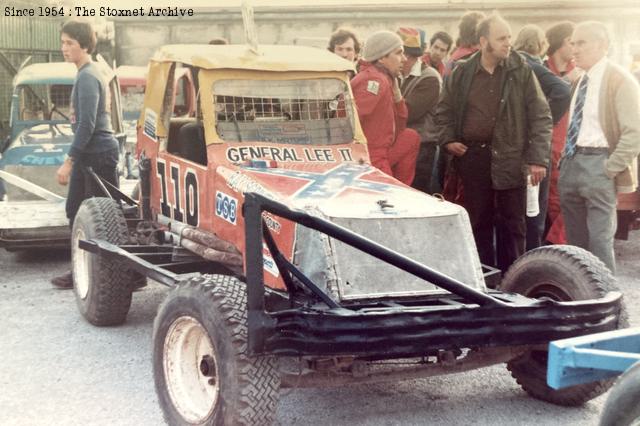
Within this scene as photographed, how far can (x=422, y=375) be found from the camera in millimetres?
4230

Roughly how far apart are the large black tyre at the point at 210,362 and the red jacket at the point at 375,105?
2655 millimetres

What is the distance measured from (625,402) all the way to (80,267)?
15.0 feet

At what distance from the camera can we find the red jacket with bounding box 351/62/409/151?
6.52m

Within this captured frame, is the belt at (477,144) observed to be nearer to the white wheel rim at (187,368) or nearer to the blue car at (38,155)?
the white wheel rim at (187,368)

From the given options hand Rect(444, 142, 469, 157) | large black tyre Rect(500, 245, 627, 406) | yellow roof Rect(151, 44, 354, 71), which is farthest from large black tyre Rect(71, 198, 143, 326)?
large black tyre Rect(500, 245, 627, 406)

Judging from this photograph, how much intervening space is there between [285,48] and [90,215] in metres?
1.74

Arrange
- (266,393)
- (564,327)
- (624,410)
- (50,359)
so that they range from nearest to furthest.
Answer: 1. (624,410)
2. (266,393)
3. (564,327)
4. (50,359)

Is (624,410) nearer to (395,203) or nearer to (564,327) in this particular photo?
(564,327)

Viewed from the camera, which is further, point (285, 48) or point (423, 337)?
point (285, 48)

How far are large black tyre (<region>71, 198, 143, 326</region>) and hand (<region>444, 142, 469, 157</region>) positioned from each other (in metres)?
2.33

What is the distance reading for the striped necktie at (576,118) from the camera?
607 centimetres

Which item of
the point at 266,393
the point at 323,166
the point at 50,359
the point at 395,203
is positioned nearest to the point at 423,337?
the point at 266,393

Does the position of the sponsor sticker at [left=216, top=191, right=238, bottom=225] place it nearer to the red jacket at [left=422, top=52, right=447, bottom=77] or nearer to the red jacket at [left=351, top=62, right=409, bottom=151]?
the red jacket at [left=351, top=62, right=409, bottom=151]

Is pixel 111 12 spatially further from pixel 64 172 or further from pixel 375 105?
pixel 375 105
